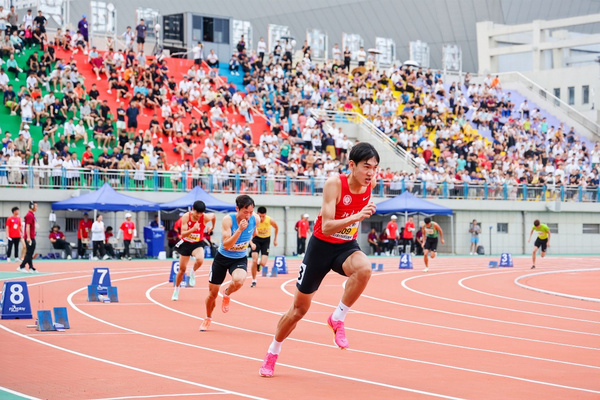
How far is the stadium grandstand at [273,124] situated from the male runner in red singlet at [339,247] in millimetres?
26531

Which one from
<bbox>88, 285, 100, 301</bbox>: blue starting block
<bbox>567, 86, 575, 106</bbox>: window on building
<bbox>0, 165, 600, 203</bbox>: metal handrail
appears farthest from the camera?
<bbox>567, 86, 575, 106</bbox>: window on building

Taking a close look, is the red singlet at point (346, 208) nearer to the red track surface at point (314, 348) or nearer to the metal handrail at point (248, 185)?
the red track surface at point (314, 348)

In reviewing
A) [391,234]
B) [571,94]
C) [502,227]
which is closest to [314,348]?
[391,234]

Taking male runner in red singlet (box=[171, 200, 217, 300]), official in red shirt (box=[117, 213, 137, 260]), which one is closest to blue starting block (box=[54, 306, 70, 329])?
male runner in red singlet (box=[171, 200, 217, 300])

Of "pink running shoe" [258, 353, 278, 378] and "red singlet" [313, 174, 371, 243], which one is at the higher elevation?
"red singlet" [313, 174, 371, 243]

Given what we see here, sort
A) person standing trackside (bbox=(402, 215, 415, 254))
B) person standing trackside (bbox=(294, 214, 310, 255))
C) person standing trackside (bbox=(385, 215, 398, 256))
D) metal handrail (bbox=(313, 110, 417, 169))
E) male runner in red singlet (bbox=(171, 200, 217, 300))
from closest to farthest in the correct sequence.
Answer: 1. male runner in red singlet (bbox=(171, 200, 217, 300))
2. person standing trackside (bbox=(294, 214, 310, 255))
3. person standing trackside (bbox=(402, 215, 415, 254))
4. person standing trackside (bbox=(385, 215, 398, 256))
5. metal handrail (bbox=(313, 110, 417, 169))

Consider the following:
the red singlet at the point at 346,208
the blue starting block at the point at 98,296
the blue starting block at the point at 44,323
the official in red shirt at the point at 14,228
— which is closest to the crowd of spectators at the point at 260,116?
the official in red shirt at the point at 14,228

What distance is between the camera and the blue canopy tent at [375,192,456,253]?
42625 millimetres

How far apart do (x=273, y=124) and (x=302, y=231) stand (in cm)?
695

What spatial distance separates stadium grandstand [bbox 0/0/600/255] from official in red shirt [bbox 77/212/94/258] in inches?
44.7

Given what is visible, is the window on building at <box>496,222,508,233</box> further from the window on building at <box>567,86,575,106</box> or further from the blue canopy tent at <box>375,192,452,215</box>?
the window on building at <box>567,86,575,106</box>

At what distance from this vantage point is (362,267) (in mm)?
9672

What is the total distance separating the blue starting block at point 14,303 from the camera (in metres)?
15.5

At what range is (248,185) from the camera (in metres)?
39.9
